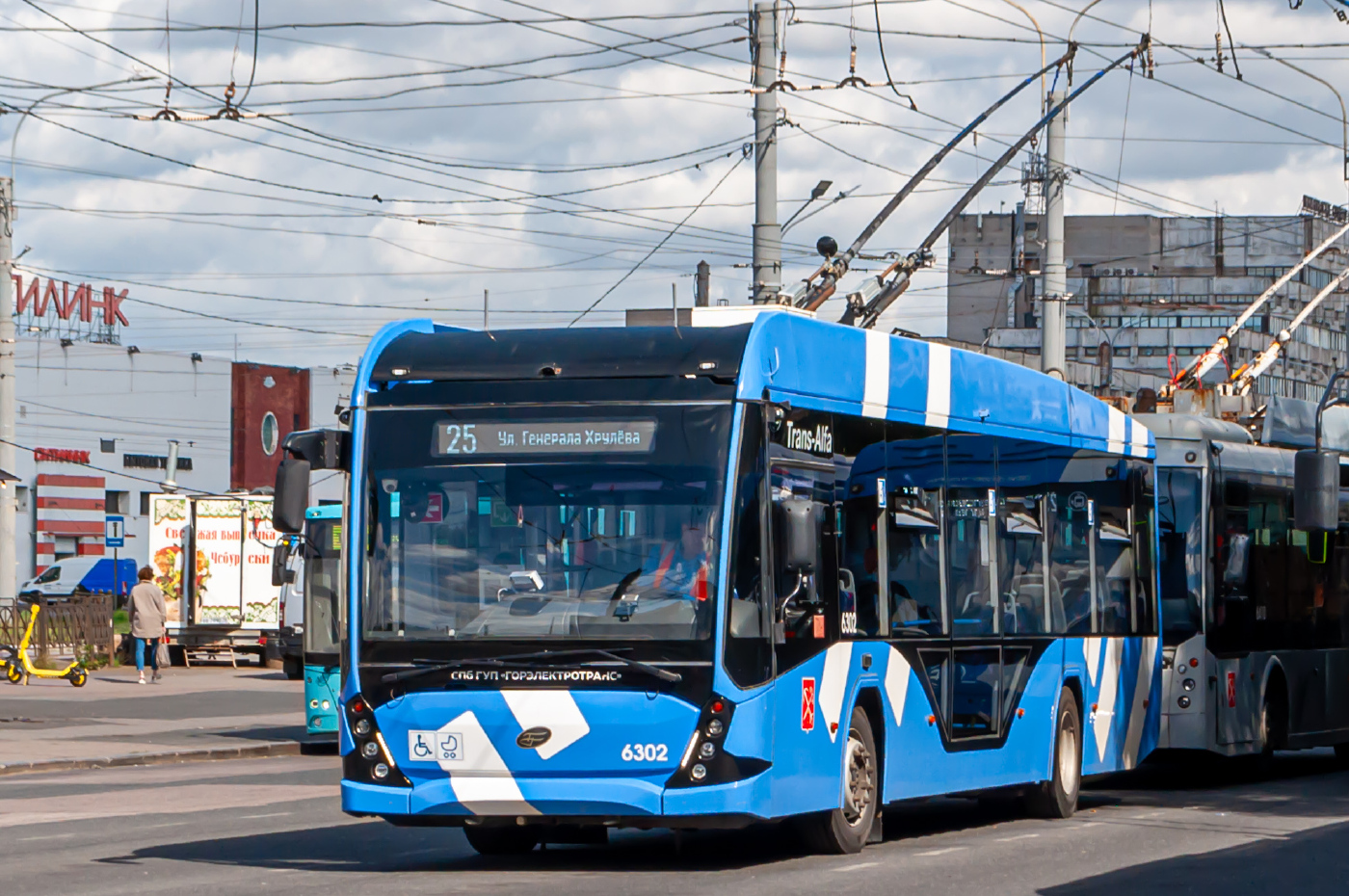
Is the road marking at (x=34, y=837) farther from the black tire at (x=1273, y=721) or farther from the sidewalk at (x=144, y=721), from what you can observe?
the black tire at (x=1273, y=721)

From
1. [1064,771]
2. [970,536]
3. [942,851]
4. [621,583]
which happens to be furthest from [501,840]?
[1064,771]

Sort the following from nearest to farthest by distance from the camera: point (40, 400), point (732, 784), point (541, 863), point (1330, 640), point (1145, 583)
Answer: point (732, 784), point (541, 863), point (1145, 583), point (1330, 640), point (40, 400)

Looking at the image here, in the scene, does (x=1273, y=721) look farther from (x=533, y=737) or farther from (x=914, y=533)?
(x=533, y=737)

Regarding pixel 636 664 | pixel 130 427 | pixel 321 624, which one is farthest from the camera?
pixel 130 427

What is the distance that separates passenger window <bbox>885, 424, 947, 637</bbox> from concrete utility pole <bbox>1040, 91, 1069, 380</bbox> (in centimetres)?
1336

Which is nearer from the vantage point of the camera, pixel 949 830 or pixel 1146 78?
pixel 949 830

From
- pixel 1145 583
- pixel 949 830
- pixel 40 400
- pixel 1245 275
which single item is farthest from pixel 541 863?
pixel 1245 275

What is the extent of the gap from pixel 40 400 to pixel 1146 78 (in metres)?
56.9

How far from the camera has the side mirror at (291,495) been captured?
36.7 feet

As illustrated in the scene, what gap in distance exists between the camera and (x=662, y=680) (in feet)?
35.5

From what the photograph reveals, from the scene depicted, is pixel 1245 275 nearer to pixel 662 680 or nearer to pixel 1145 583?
pixel 1145 583

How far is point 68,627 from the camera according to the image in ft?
129

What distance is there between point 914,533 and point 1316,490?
3.55 metres

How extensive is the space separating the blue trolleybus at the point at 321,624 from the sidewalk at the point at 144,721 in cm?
65
